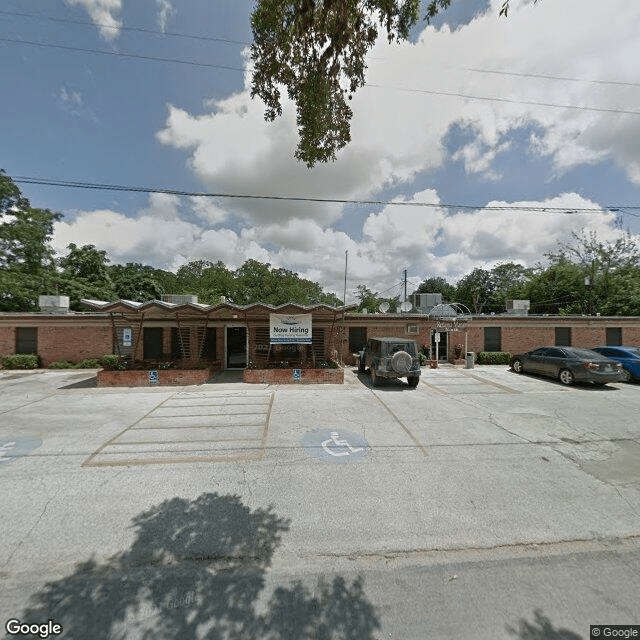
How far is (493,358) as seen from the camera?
17.2 meters

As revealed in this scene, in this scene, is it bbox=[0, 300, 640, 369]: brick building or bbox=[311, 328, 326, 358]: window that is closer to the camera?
bbox=[0, 300, 640, 369]: brick building

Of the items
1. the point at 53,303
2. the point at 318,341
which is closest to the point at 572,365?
the point at 318,341

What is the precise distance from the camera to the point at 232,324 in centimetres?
1563

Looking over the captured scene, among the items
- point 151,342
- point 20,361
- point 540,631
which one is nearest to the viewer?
point 540,631

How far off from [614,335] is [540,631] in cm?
2403

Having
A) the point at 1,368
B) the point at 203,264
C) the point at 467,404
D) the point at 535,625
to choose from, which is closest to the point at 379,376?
the point at 467,404

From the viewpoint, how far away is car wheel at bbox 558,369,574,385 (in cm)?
1166

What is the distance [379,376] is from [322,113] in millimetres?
8864

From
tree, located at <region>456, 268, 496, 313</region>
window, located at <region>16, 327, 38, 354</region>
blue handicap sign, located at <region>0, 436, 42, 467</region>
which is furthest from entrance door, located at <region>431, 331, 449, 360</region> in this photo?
tree, located at <region>456, 268, 496, 313</region>

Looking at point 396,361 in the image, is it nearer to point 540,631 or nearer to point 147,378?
point 540,631

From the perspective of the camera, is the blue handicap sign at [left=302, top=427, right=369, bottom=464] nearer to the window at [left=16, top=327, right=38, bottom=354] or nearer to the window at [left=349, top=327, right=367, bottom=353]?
the window at [left=349, top=327, right=367, bottom=353]

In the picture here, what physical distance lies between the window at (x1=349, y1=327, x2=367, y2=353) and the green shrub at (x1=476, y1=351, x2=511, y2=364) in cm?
687

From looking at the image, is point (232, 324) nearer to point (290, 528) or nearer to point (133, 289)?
point (290, 528)

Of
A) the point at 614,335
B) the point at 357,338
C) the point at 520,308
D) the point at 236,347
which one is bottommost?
the point at 236,347
